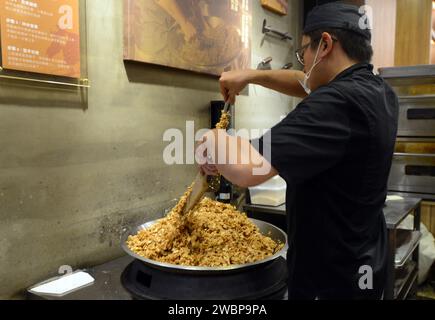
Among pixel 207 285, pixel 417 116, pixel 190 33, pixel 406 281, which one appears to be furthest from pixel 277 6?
pixel 207 285

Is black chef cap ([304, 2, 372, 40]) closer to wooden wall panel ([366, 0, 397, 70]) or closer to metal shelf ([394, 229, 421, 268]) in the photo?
metal shelf ([394, 229, 421, 268])

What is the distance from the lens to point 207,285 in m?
1.39

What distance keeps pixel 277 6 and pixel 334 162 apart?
2.32m

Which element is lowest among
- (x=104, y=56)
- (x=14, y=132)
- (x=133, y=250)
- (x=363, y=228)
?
(x=133, y=250)

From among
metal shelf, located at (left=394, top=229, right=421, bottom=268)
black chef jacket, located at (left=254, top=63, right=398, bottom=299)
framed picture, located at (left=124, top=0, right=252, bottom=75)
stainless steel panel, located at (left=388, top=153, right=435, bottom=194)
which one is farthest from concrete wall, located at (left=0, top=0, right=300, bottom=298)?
stainless steel panel, located at (left=388, top=153, right=435, bottom=194)

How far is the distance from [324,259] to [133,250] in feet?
2.58

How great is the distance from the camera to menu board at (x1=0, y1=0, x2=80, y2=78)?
54.7 inches

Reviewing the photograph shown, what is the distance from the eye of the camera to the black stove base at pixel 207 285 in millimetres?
1385

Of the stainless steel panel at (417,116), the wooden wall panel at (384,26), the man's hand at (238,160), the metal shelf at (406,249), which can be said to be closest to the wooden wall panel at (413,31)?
the wooden wall panel at (384,26)

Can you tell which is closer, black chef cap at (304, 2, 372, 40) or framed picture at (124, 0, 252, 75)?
black chef cap at (304, 2, 372, 40)

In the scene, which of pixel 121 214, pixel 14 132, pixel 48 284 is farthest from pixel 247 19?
pixel 48 284

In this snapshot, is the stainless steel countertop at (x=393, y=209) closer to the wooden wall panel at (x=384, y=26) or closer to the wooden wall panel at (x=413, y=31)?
the wooden wall panel at (x=413, y=31)

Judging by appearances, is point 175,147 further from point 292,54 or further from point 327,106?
point 292,54

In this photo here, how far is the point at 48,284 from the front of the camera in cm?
155
